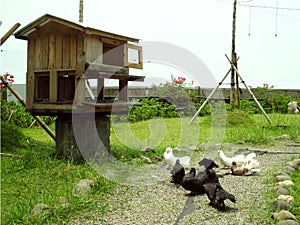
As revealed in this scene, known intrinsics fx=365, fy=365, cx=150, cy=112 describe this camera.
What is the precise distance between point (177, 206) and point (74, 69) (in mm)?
2279

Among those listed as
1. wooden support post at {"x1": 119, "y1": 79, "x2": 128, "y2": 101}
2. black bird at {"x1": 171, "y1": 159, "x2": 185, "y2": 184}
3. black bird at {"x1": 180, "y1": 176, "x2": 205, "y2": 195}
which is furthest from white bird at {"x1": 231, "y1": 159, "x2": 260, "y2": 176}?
wooden support post at {"x1": 119, "y1": 79, "x2": 128, "y2": 101}

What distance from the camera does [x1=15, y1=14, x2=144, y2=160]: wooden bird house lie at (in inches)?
179

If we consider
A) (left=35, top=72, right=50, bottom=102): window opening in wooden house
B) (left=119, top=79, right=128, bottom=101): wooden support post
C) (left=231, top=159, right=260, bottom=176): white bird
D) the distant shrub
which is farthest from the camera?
the distant shrub

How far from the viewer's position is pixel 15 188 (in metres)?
3.67

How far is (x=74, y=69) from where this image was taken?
4.58 m

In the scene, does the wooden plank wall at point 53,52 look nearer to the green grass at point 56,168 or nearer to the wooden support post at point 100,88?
the wooden support post at point 100,88

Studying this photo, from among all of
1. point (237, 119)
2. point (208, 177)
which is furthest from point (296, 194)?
point (237, 119)

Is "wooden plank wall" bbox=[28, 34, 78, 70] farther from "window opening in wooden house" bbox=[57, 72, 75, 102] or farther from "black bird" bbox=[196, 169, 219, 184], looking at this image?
"black bird" bbox=[196, 169, 219, 184]

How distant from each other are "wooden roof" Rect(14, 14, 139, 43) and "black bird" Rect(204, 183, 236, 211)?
245cm

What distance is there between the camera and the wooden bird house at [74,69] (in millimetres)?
4547

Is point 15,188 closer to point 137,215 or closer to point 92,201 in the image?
point 92,201

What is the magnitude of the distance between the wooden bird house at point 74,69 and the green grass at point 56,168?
17.1 inches

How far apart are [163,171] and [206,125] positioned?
520cm

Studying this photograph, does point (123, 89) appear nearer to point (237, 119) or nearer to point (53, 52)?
point (53, 52)
